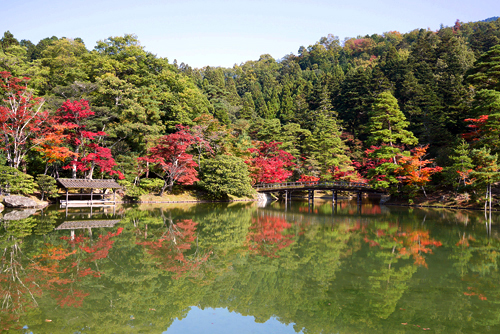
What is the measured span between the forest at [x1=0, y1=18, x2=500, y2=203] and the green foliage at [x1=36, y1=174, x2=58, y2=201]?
0.35 ft

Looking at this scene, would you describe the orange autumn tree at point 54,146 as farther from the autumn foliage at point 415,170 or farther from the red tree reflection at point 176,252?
the autumn foliage at point 415,170

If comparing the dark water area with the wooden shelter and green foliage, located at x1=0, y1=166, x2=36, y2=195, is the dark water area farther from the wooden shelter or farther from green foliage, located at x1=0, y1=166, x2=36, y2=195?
green foliage, located at x1=0, y1=166, x2=36, y2=195

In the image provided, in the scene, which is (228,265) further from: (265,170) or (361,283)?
(265,170)

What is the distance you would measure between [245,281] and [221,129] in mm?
29174

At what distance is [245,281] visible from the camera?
8.84 meters

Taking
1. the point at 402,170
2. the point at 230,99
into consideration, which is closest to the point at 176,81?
the point at 230,99

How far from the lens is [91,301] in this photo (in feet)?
23.7

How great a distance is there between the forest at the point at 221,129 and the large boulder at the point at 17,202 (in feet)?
2.69

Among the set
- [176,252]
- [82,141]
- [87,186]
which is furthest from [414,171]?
[82,141]

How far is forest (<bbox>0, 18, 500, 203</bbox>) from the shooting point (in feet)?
88.5

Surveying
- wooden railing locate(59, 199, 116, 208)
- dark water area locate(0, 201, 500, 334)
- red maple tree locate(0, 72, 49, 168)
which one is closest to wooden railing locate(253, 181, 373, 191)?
wooden railing locate(59, 199, 116, 208)

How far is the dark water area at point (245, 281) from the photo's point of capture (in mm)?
6505

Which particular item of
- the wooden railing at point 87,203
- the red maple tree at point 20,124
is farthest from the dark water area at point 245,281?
the red maple tree at point 20,124

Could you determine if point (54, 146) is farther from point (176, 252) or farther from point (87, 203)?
point (176, 252)
